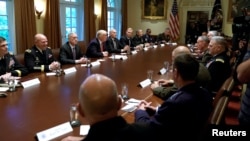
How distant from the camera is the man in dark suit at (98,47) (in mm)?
5008

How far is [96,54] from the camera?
196 inches

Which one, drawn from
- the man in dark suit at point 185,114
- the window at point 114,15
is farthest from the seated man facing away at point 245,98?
the window at point 114,15

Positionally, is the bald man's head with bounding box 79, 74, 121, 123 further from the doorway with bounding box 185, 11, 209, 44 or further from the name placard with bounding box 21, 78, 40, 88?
the doorway with bounding box 185, 11, 209, 44

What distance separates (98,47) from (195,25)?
5884 millimetres

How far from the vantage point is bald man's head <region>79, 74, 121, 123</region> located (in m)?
1.07

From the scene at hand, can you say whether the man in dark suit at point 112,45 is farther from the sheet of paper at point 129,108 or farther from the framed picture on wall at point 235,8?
the framed picture on wall at point 235,8

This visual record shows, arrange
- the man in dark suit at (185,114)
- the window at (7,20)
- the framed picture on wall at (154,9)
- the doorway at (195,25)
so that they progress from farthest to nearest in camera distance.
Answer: the framed picture on wall at (154,9), the doorway at (195,25), the window at (7,20), the man in dark suit at (185,114)

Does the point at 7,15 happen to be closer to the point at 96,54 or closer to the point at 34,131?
the point at 96,54

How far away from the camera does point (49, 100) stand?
7.24 ft

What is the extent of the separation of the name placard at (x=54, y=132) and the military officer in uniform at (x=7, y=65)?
5.87 ft

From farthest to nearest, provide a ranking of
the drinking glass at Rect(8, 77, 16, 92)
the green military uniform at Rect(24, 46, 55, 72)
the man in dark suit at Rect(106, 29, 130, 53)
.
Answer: the man in dark suit at Rect(106, 29, 130, 53) < the green military uniform at Rect(24, 46, 55, 72) < the drinking glass at Rect(8, 77, 16, 92)

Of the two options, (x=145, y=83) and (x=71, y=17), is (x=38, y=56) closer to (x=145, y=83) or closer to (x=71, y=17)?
(x=145, y=83)

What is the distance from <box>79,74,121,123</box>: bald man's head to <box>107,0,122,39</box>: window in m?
8.62

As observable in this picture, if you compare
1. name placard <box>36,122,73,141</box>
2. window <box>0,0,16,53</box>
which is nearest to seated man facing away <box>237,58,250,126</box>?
name placard <box>36,122,73,141</box>
